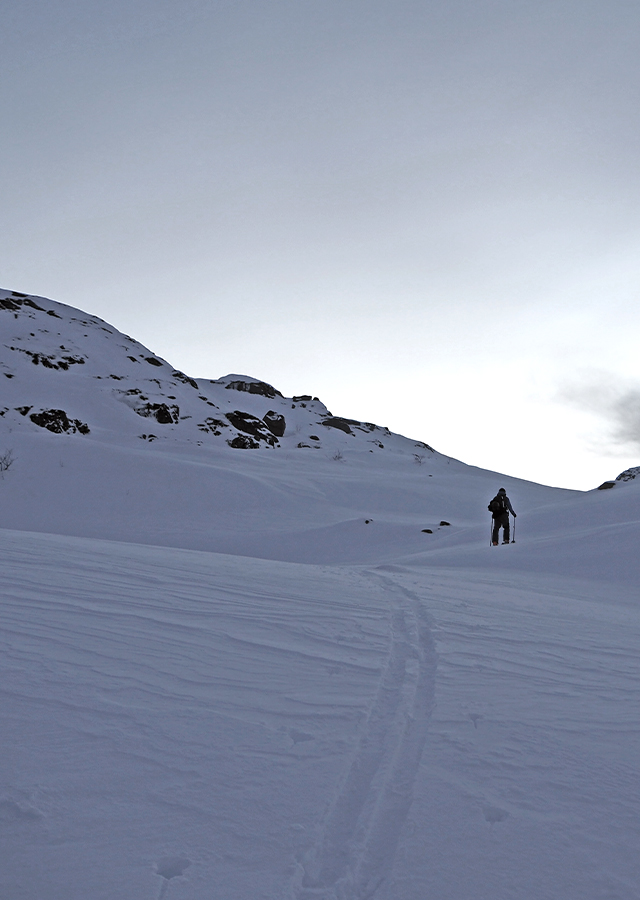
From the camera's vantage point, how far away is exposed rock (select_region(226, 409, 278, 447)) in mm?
45750

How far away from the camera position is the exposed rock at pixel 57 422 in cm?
3139

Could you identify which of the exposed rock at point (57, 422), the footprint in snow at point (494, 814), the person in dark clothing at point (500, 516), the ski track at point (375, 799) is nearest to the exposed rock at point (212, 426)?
the exposed rock at point (57, 422)

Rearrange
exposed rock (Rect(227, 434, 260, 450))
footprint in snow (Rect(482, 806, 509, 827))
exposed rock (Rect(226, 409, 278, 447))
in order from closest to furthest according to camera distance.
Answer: footprint in snow (Rect(482, 806, 509, 827)) → exposed rock (Rect(227, 434, 260, 450)) → exposed rock (Rect(226, 409, 278, 447))

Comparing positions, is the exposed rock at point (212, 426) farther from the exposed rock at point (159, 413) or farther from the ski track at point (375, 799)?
the ski track at point (375, 799)

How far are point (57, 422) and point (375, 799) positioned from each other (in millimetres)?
33344

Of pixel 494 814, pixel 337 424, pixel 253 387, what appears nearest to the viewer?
pixel 494 814

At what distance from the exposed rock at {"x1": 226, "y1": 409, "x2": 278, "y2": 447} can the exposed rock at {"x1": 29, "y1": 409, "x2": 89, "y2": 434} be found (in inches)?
560

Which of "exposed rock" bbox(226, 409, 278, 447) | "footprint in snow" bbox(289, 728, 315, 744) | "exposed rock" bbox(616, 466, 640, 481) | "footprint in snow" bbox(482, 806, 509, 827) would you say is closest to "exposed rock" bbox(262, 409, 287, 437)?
"exposed rock" bbox(226, 409, 278, 447)

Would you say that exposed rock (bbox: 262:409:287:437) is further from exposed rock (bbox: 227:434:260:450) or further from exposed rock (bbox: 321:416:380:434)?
exposed rock (bbox: 227:434:260:450)

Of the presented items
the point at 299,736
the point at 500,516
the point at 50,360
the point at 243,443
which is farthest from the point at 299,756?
the point at 50,360

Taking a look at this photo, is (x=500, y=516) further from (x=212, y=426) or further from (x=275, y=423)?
(x=275, y=423)

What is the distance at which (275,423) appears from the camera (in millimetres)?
61375

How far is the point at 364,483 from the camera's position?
90.3 feet

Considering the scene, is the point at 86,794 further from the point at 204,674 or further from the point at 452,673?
the point at 452,673
